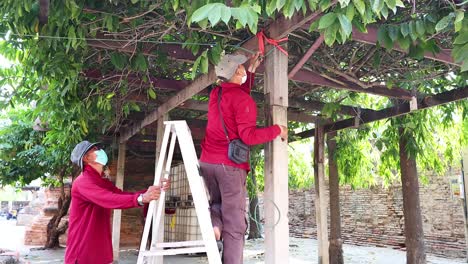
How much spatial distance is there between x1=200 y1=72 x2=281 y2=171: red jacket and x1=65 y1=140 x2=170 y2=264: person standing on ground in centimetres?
71

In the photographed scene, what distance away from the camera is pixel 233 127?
3.05 meters

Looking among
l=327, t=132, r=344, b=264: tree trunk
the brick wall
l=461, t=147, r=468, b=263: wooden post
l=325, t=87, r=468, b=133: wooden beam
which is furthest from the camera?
the brick wall

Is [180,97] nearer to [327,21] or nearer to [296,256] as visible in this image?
[327,21]

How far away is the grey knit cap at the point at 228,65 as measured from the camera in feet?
10.6

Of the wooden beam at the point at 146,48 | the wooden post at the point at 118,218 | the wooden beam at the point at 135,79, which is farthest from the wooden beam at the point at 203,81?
the wooden post at the point at 118,218

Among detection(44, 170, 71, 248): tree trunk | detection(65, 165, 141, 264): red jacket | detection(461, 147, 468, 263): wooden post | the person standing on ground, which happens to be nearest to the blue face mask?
the person standing on ground

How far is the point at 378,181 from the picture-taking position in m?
12.1

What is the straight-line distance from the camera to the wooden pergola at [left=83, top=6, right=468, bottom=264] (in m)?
2.96

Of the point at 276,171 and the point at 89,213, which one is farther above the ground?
the point at 276,171

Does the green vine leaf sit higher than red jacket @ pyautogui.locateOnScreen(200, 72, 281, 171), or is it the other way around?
the green vine leaf

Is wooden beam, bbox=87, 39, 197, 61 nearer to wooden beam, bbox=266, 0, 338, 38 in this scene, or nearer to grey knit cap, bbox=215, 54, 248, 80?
grey knit cap, bbox=215, 54, 248, 80

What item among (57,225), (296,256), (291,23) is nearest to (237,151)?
(291,23)

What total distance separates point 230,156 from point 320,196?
14.4 ft

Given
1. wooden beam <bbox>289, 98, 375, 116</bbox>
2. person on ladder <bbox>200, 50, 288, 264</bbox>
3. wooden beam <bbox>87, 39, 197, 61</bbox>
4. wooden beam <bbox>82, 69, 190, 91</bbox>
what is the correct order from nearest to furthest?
→ person on ladder <bbox>200, 50, 288, 264</bbox>, wooden beam <bbox>87, 39, 197, 61</bbox>, wooden beam <bbox>82, 69, 190, 91</bbox>, wooden beam <bbox>289, 98, 375, 116</bbox>
